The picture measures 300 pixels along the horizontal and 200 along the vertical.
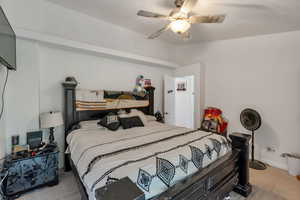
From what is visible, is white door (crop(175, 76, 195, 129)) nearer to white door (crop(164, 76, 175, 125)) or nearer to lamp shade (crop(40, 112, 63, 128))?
white door (crop(164, 76, 175, 125))

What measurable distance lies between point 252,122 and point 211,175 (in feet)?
6.67

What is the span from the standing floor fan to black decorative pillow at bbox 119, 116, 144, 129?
7.27 feet

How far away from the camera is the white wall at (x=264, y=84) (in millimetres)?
2951

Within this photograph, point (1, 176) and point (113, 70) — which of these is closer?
point (1, 176)

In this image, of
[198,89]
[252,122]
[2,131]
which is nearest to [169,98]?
→ [198,89]

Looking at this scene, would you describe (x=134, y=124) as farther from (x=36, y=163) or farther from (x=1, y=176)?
(x=1, y=176)

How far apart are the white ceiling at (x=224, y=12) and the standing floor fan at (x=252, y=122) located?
1671mm

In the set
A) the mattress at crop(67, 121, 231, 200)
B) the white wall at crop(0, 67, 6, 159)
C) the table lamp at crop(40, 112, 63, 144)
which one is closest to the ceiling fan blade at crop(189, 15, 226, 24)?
the mattress at crop(67, 121, 231, 200)

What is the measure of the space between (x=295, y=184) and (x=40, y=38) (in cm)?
471

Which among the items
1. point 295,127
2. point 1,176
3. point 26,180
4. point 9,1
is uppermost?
point 9,1

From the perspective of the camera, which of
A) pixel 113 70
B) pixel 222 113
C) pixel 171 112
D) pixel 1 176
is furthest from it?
pixel 171 112

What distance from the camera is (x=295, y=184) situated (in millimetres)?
2477

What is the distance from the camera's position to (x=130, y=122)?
2982 millimetres

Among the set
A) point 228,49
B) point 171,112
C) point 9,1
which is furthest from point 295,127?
point 9,1
